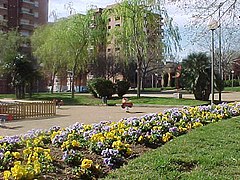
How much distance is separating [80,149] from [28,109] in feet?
54.2

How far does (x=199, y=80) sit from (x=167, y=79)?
54.2m

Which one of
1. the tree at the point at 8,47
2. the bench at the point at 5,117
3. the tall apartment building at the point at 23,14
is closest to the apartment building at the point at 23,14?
the tall apartment building at the point at 23,14

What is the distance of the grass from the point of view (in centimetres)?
524

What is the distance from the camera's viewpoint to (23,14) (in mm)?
74375

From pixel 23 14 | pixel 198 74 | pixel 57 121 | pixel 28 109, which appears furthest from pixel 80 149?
pixel 23 14

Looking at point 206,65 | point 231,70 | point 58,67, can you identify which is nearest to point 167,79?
point 231,70

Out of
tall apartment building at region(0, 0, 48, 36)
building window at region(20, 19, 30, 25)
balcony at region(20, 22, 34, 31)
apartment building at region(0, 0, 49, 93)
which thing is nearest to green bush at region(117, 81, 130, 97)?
apartment building at region(0, 0, 49, 93)

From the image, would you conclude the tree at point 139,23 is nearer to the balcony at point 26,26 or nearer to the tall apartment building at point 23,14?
the tall apartment building at point 23,14

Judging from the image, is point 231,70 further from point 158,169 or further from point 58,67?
point 158,169

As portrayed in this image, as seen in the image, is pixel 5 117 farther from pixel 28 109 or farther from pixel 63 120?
pixel 28 109

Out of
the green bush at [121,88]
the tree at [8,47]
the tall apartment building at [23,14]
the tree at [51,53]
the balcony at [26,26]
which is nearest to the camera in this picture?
the green bush at [121,88]

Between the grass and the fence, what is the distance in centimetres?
1518

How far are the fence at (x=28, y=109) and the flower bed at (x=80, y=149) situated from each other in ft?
43.4

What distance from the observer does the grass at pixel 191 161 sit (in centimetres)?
524
